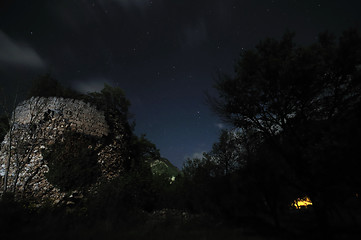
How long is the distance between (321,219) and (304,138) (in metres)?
3.62

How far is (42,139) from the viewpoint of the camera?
12.1m

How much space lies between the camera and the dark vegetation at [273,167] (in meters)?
6.43

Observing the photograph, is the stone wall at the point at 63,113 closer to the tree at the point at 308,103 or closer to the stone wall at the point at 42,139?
the stone wall at the point at 42,139

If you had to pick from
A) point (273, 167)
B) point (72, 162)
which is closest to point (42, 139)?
point (72, 162)

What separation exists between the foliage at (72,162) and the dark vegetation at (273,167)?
7cm

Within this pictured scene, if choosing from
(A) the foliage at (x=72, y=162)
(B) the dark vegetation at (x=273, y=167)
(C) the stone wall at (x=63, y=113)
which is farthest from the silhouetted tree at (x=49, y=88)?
(B) the dark vegetation at (x=273, y=167)

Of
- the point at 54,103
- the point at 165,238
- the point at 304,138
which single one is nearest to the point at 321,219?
the point at 304,138

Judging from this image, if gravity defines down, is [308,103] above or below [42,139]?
below

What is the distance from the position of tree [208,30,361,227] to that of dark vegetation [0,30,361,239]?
49 millimetres

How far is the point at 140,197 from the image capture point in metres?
12.5

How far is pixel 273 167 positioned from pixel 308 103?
458cm

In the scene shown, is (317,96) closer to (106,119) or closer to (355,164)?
(355,164)

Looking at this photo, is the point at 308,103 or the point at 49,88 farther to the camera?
the point at 49,88

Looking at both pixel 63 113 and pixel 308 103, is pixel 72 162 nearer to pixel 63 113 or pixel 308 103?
pixel 63 113
